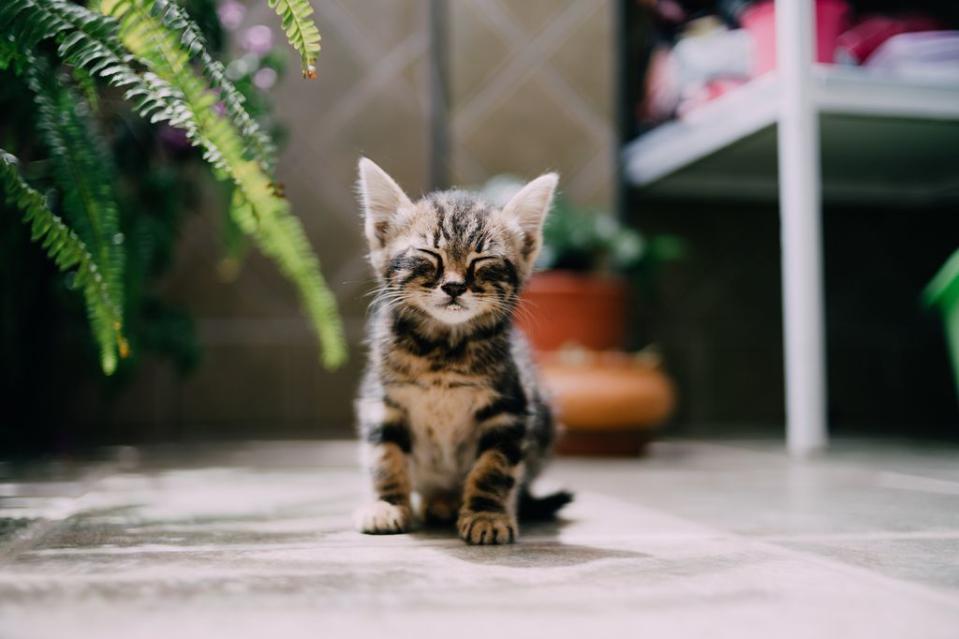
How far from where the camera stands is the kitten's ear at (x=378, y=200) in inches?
43.3

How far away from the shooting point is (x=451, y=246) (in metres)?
1.04

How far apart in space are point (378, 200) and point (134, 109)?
0.36 m

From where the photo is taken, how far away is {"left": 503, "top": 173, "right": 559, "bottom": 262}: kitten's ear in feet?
3.71

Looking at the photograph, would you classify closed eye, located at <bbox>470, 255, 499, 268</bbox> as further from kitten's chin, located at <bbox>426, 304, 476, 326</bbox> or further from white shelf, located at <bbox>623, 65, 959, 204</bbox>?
white shelf, located at <bbox>623, 65, 959, 204</bbox>

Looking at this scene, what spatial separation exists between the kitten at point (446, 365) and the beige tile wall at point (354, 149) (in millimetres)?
1285

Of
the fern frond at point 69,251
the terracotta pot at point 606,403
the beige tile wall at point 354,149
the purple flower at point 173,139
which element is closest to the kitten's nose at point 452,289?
the fern frond at point 69,251

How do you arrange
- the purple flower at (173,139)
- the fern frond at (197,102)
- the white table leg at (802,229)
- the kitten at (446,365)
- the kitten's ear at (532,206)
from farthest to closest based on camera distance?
the purple flower at (173,139)
the white table leg at (802,229)
the kitten's ear at (532,206)
the kitten at (446,365)
the fern frond at (197,102)

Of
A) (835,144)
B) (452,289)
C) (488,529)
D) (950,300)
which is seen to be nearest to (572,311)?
(835,144)

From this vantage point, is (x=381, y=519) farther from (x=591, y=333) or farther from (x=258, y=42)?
(x=258, y=42)

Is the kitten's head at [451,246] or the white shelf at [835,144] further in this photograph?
the white shelf at [835,144]

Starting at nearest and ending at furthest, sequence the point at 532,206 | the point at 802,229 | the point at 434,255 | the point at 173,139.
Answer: the point at 434,255 < the point at 532,206 < the point at 802,229 < the point at 173,139

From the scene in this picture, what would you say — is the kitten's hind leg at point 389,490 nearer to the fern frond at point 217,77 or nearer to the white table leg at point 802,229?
the fern frond at point 217,77

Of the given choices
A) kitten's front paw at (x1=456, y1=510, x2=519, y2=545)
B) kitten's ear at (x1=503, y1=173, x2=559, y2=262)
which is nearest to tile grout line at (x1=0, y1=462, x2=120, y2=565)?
kitten's front paw at (x1=456, y1=510, x2=519, y2=545)

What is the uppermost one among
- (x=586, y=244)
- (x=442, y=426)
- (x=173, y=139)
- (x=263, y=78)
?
(x=263, y=78)
